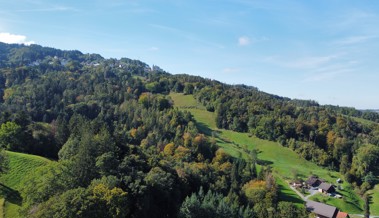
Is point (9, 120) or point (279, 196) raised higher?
point (9, 120)

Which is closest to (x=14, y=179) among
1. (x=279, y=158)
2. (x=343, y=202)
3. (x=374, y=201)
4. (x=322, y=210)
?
(x=322, y=210)

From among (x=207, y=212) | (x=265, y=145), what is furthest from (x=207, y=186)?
(x=265, y=145)

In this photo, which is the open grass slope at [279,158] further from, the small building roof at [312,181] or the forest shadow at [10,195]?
the forest shadow at [10,195]

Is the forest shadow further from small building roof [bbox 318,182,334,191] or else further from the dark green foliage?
small building roof [bbox 318,182,334,191]

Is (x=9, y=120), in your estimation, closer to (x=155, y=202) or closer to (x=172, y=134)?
(x=155, y=202)

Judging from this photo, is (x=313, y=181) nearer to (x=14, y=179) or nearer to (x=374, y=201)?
(x=374, y=201)

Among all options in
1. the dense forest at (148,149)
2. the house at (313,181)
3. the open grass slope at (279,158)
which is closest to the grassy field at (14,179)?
the dense forest at (148,149)

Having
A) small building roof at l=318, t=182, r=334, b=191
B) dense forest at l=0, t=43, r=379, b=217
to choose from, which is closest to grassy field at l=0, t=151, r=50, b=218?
dense forest at l=0, t=43, r=379, b=217
